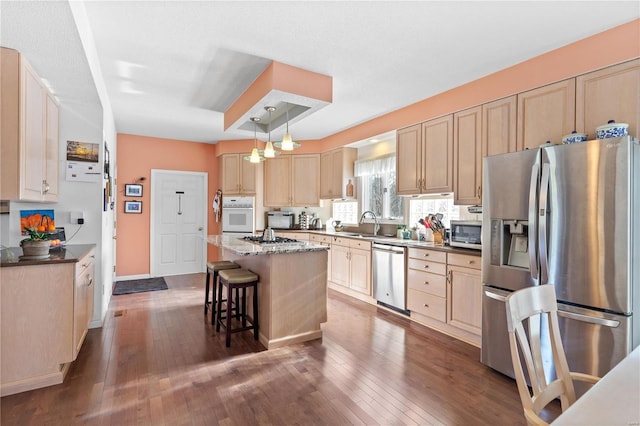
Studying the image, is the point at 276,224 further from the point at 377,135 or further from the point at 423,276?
the point at 423,276

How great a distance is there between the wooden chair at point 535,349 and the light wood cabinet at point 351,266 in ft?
10.0

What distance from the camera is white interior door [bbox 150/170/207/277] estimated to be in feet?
19.4

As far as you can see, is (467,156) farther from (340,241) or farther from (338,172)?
(338,172)

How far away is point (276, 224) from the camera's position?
6156 mm

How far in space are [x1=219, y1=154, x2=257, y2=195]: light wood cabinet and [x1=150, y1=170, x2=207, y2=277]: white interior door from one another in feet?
1.98

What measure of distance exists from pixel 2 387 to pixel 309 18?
3301 millimetres

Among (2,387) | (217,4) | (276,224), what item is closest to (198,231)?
(276,224)

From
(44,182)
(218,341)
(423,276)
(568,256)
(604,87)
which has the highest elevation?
(604,87)

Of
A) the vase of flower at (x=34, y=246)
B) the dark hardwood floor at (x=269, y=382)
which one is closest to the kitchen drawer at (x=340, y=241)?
the dark hardwood floor at (x=269, y=382)

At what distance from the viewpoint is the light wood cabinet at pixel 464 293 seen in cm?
298

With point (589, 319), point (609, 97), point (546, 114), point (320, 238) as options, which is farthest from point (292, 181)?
point (589, 319)

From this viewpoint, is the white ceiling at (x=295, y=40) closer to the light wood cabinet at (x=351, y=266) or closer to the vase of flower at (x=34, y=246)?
the vase of flower at (x=34, y=246)

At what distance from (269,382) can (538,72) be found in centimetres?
338

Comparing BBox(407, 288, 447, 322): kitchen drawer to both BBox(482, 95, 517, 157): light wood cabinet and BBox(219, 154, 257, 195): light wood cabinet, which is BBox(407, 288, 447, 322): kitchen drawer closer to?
BBox(482, 95, 517, 157): light wood cabinet
